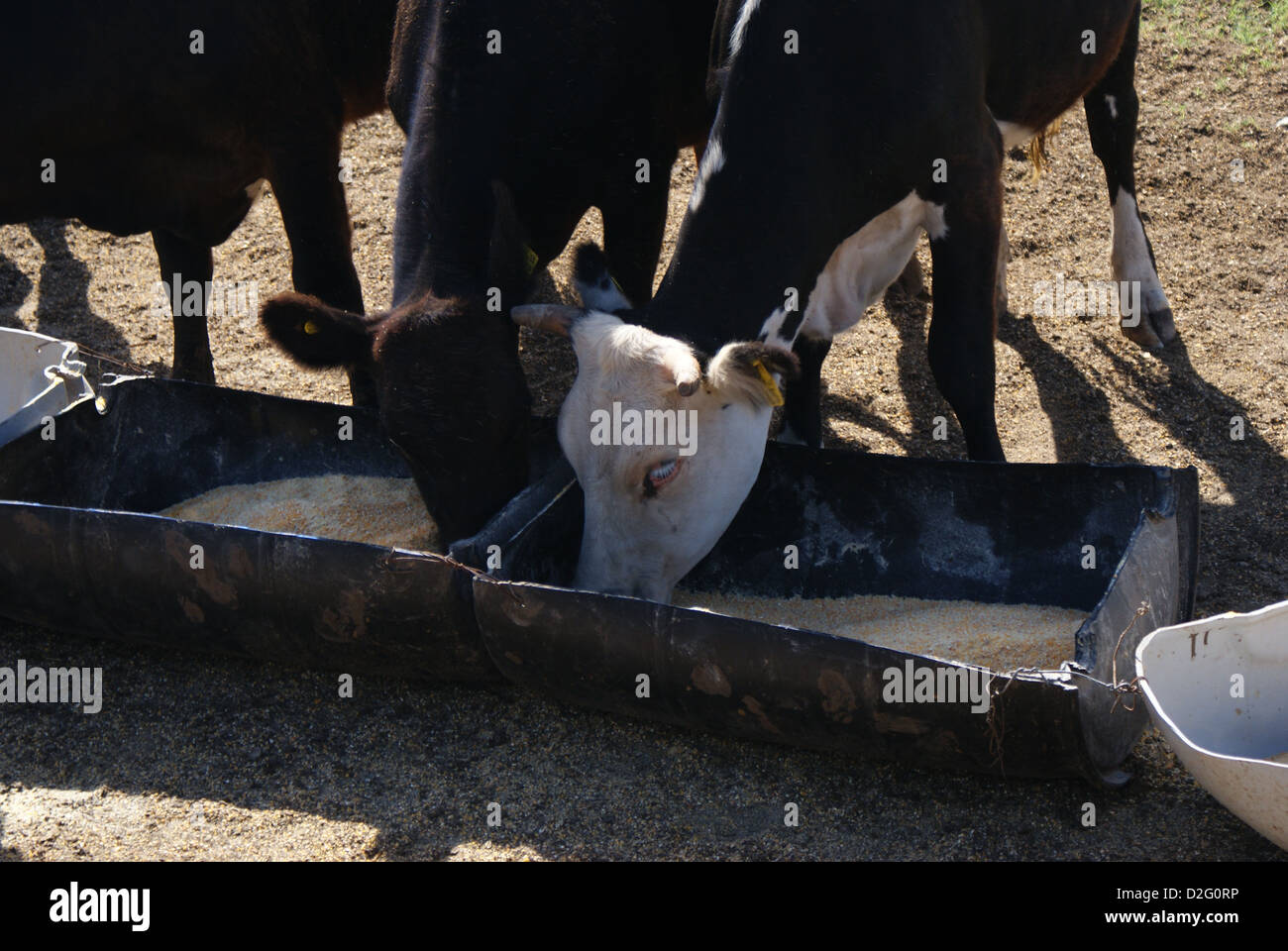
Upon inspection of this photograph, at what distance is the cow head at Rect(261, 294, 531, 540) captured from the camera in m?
3.71

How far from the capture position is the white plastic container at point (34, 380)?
4391 mm

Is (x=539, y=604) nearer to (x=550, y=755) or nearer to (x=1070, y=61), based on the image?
(x=550, y=755)

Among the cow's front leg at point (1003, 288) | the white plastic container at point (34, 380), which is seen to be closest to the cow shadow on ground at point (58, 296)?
the white plastic container at point (34, 380)

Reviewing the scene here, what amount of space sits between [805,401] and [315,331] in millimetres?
1794

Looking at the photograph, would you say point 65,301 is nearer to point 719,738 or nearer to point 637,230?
point 637,230

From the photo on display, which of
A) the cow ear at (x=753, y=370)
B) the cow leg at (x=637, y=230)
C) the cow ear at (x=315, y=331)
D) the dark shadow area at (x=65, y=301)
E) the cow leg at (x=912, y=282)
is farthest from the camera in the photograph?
the dark shadow area at (x=65, y=301)

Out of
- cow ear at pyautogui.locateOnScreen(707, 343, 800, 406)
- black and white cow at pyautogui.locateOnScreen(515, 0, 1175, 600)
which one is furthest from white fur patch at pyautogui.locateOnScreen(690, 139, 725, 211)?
cow ear at pyautogui.locateOnScreen(707, 343, 800, 406)

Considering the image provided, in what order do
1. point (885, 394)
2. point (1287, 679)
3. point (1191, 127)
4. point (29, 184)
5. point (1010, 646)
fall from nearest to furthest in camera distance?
point (1287, 679) → point (1010, 646) → point (29, 184) → point (885, 394) → point (1191, 127)

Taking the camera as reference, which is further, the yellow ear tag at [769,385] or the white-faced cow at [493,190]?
the white-faced cow at [493,190]

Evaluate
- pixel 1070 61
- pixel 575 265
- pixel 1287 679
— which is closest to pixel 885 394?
pixel 1070 61

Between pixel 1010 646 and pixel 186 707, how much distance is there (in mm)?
2210

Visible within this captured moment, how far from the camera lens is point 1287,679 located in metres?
3.24

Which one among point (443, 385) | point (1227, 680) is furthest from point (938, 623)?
point (443, 385)

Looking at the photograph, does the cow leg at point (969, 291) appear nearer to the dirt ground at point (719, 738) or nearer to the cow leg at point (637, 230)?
the dirt ground at point (719, 738)
